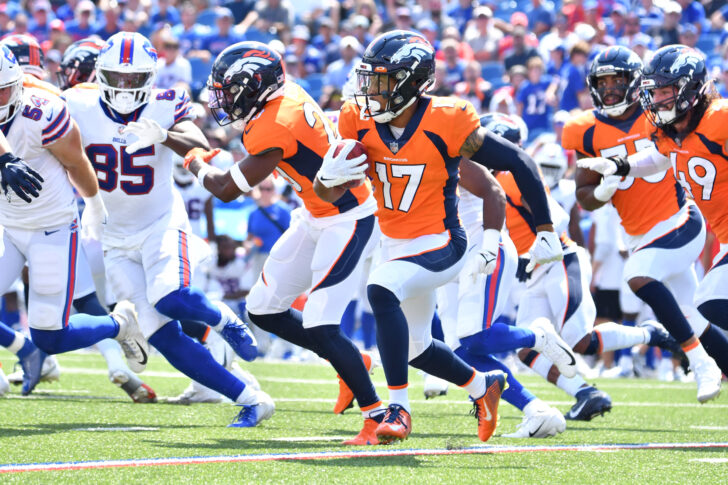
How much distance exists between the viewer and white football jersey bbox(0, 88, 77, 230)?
5.13 m

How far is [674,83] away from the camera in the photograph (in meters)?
4.96

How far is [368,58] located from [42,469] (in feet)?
6.54

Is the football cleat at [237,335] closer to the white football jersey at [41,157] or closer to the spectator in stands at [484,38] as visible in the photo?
the white football jersey at [41,157]

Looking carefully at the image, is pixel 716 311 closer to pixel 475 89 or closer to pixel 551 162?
pixel 551 162

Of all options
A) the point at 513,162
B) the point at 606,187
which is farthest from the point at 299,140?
the point at 606,187

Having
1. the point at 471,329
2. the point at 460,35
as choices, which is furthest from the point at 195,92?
the point at 471,329

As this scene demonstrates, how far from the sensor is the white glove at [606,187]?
5.36m

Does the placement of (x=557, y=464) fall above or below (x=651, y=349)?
above

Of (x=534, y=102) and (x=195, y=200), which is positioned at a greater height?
(x=534, y=102)

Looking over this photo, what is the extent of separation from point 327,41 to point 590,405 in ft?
30.9

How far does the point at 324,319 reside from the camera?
4.64 m

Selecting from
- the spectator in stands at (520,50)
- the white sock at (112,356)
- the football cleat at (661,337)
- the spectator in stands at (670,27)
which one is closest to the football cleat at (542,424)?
the football cleat at (661,337)

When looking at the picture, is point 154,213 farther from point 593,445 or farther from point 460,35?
point 460,35

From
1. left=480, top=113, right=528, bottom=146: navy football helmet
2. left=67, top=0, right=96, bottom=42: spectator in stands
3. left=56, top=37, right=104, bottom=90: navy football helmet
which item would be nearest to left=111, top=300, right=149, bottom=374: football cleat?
left=56, top=37, right=104, bottom=90: navy football helmet
